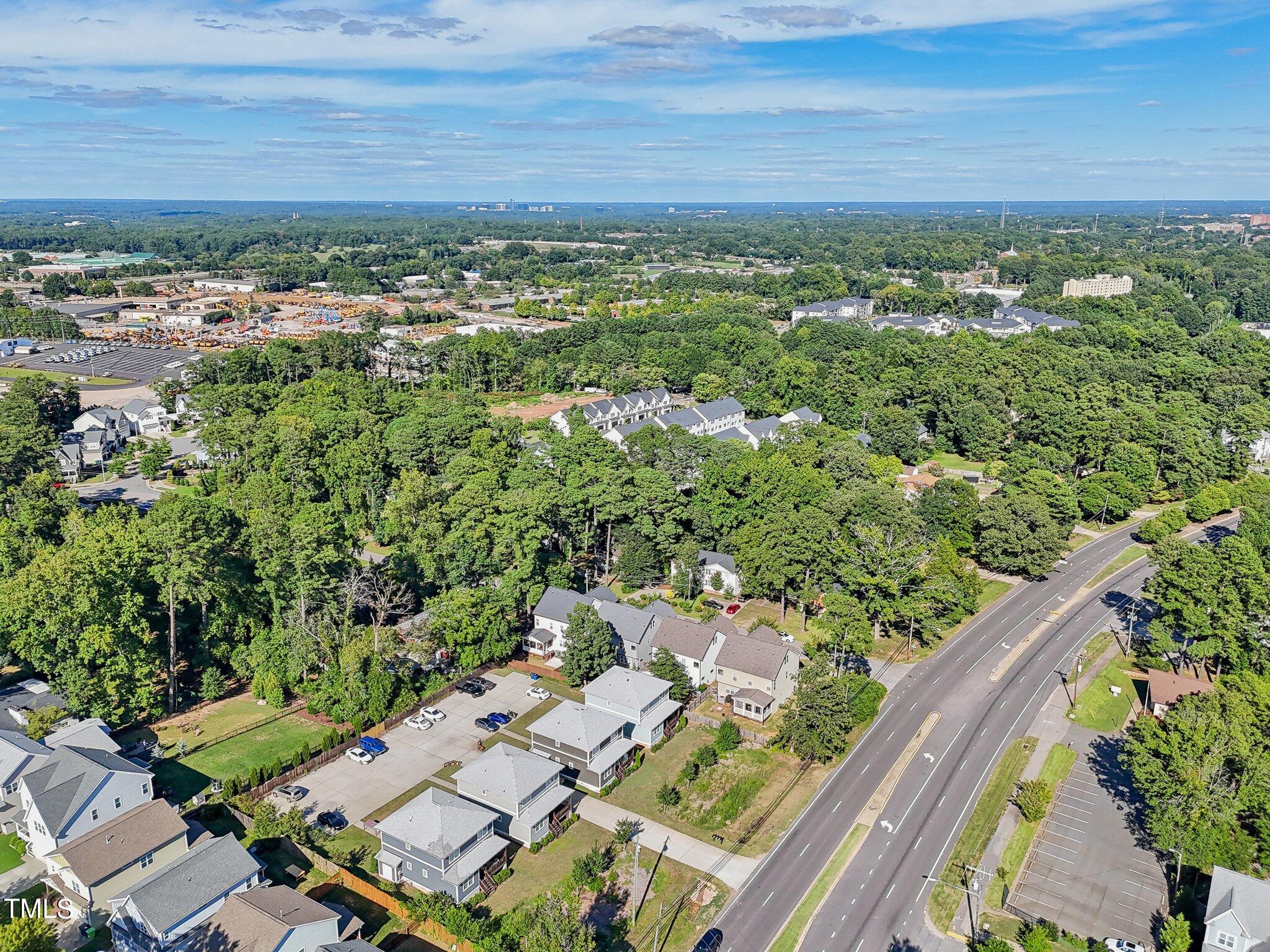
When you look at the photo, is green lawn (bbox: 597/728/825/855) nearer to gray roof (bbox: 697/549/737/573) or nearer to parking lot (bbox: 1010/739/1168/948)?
parking lot (bbox: 1010/739/1168/948)

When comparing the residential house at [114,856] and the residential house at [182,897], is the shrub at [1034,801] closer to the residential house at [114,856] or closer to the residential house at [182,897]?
the residential house at [182,897]

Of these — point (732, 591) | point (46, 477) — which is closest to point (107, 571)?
point (46, 477)

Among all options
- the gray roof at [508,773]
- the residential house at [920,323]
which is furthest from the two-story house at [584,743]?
the residential house at [920,323]

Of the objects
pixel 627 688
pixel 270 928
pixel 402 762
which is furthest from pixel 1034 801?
pixel 270 928

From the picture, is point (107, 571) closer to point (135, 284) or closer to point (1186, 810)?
point (1186, 810)

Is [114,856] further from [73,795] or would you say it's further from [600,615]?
[600,615]
